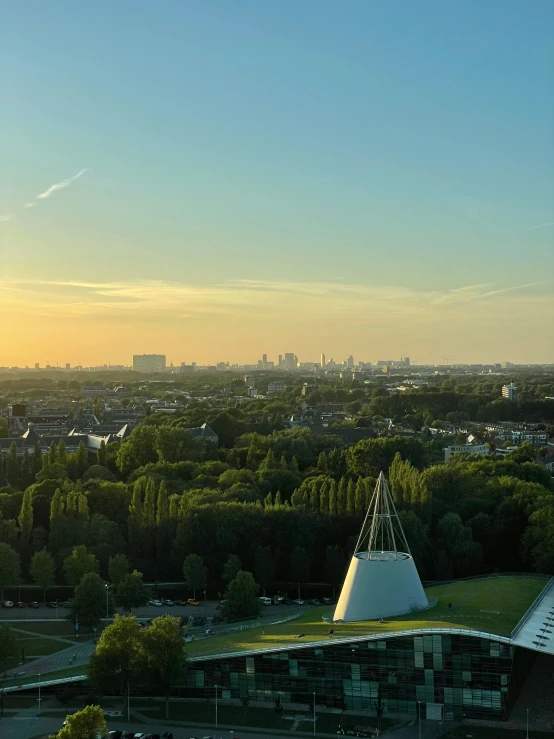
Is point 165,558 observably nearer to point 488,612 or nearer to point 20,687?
point 20,687

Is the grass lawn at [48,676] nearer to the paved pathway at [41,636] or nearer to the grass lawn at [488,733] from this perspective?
the paved pathway at [41,636]

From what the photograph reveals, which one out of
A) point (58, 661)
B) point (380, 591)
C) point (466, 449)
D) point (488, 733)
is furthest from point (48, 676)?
point (466, 449)

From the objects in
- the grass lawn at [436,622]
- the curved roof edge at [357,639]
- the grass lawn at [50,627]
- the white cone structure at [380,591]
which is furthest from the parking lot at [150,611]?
the curved roof edge at [357,639]

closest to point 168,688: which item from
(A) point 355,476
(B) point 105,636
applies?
(B) point 105,636

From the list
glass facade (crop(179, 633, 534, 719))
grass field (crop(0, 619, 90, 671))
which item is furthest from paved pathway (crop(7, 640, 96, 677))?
glass facade (crop(179, 633, 534, 719))

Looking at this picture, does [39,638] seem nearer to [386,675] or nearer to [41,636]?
[41,636]
